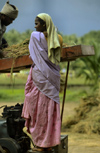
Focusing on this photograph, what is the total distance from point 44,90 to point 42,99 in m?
0.12

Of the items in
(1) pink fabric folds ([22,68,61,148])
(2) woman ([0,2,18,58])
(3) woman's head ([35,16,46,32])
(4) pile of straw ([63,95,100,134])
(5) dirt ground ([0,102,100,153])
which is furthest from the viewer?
(4) pile of straw ([63,95,100,134])

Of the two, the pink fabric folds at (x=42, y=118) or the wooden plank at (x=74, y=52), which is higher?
the wooden plank at (x=74, y=52)

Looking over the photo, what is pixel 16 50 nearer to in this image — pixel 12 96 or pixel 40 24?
pixel 40 24

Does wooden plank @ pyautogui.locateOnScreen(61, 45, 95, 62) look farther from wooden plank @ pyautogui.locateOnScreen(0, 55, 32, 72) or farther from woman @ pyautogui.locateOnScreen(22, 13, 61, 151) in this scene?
wooden plank @ pyautogui.locateOnScreen(0, 55, 32, 72)

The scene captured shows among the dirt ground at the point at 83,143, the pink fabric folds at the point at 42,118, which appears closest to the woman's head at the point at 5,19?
the pink fabric folds at the point at 42,118

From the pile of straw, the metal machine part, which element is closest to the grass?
the pile of straw

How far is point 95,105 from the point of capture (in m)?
8.81

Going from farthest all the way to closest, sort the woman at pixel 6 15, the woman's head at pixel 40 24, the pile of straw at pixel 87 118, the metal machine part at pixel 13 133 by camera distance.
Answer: the pile of straw at pixel 87 118 → the woman at pixel 6 15 → the metal machine part at pixel 13 133 → the woman's head at pixel 40 24

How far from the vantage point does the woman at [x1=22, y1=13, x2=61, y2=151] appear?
13.8 feet

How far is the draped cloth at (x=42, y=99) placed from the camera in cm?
420

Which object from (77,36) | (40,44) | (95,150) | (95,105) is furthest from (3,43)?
(77,36)

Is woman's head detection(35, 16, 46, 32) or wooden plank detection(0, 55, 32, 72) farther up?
woman's head detection(35, 16, 46, 32)

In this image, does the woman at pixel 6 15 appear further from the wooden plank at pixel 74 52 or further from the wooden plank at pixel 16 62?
the wooden plank at pixel 74 52

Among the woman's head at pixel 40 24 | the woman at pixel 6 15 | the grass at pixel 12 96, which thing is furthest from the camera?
the grass at pixel 12 96
